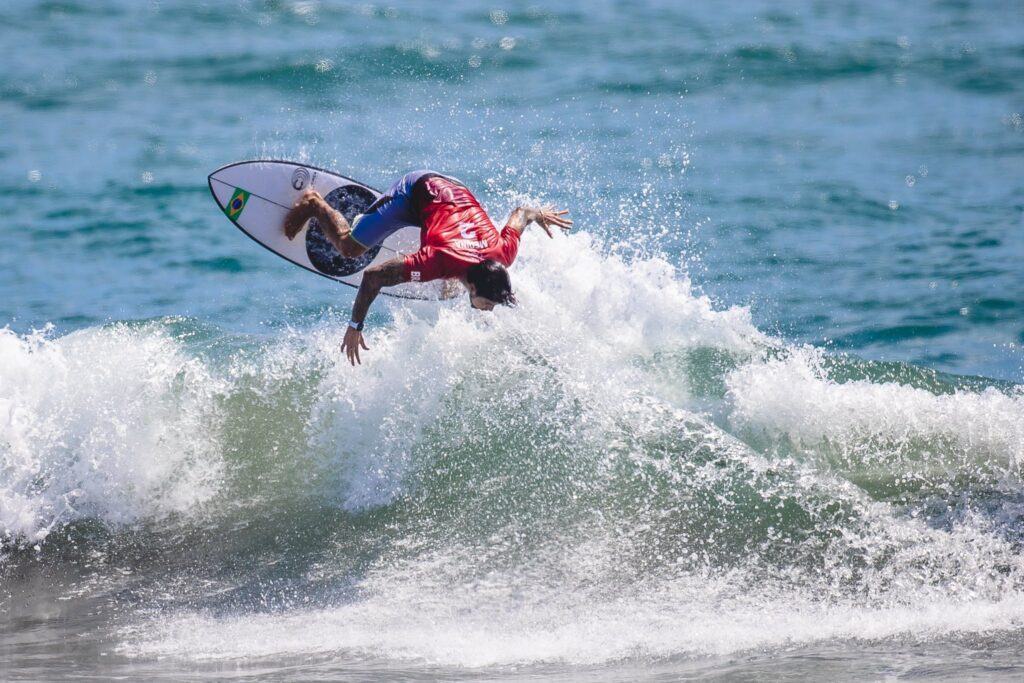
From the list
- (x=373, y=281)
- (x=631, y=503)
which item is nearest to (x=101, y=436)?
(x=373, y=281)

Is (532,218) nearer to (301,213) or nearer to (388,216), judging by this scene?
(388,216)

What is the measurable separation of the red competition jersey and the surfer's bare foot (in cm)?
120

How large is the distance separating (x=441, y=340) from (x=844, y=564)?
3.15 m

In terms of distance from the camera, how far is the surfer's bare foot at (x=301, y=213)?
8547mm

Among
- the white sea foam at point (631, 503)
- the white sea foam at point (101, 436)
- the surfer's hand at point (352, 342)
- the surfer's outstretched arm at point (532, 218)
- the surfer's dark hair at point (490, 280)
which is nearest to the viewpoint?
the white sea foam at point (631, 503)

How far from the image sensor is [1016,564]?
680 centimetres

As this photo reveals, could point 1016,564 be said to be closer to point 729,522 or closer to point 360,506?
point 729,522

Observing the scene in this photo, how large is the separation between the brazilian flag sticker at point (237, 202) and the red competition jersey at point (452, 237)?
5.72 ft

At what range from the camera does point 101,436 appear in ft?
25.8

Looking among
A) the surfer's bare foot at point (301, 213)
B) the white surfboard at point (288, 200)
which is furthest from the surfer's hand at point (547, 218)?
the surfer's bare foot at point (301, 213)

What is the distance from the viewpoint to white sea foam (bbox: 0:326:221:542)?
7.66m

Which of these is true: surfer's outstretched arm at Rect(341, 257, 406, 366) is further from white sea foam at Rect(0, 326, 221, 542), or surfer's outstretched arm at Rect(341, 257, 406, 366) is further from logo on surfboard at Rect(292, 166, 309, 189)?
logo on surfboard at Rect(292, 166, 309, 189)

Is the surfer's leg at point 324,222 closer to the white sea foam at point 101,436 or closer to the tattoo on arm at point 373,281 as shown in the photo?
the white sea foam at point 101,436

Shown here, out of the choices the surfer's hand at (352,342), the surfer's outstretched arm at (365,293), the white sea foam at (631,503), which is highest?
the surfer's outstretched arm at (365,293)
